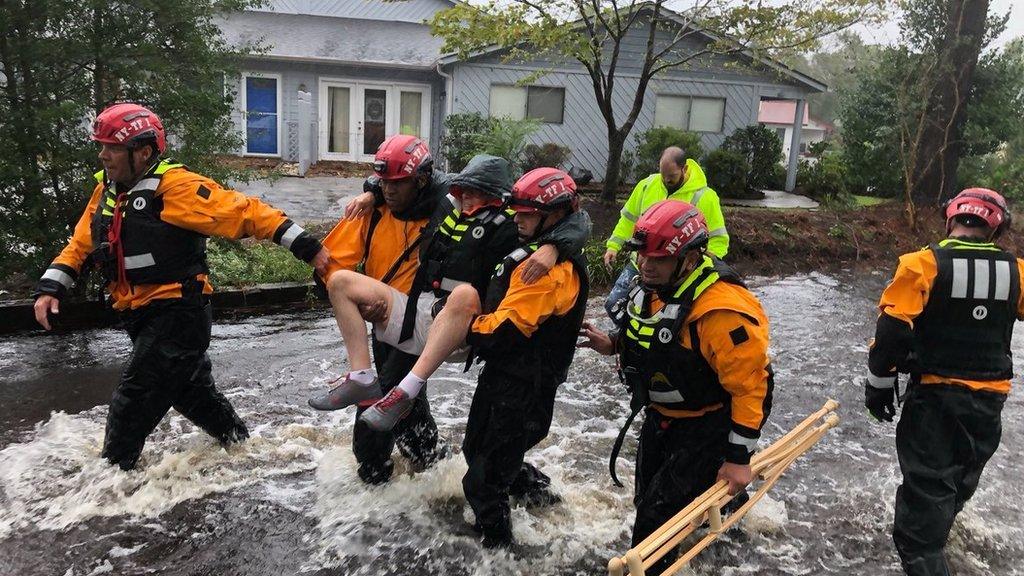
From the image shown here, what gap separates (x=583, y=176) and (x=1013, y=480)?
14.1 metres

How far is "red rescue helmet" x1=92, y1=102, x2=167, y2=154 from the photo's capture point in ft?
14.8

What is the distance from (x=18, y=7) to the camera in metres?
7.21

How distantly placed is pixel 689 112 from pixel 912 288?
18563 mm

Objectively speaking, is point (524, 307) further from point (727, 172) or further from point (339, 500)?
point (727, 172)

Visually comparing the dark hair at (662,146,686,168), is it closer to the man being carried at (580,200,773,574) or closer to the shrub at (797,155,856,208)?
the man being carried at (580,200,773,574)

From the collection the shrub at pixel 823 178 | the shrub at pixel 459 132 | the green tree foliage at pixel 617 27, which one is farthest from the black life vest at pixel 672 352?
the shrub at pixel 823 178

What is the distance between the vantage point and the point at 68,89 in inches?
302

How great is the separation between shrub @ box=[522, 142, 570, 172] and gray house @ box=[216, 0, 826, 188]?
185cm

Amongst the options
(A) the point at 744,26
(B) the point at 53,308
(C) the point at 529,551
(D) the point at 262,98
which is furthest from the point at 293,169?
(C) the point at 529,551

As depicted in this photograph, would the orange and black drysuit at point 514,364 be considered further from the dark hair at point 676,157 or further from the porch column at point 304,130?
the porch column at point 304,130

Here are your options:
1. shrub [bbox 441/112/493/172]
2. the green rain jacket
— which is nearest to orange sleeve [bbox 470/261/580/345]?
the green rain jacket

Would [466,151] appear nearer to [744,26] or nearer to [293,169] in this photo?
[293,169]

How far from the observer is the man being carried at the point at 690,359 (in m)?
3.29

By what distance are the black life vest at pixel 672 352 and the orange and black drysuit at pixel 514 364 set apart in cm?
39
